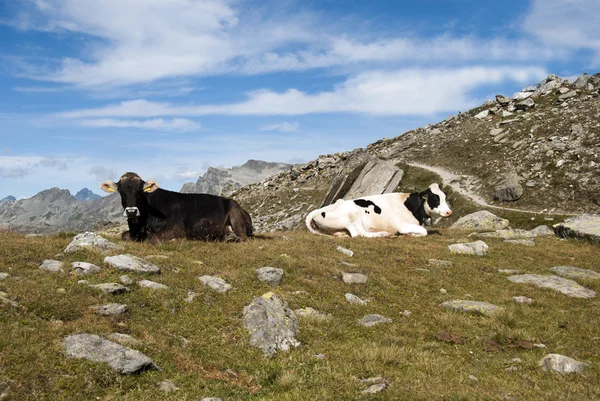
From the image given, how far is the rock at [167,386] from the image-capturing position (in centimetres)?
731

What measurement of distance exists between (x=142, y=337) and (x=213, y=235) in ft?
32.3

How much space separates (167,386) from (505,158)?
187 feet

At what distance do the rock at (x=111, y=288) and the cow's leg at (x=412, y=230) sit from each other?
1548 centimetres

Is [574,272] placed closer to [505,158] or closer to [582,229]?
[582,229]

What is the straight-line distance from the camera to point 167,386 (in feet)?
24.2

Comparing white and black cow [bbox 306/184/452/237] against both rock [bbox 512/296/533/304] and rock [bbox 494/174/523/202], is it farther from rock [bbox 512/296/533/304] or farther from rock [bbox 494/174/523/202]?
rock [bbox 494/174/523/202]

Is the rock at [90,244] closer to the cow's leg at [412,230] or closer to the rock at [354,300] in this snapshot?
the rock at [354,300]

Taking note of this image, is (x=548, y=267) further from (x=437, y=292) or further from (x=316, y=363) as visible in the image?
(x=316, y=363)

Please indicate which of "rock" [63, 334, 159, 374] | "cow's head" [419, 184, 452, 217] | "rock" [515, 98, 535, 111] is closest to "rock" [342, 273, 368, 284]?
"rock" [63, 334, 159, 374]

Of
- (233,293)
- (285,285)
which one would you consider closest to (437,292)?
(285,285)

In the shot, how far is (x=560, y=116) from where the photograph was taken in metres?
62.0

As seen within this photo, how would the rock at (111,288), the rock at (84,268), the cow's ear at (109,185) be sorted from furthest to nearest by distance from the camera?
the cow's ear at (109,185)
the rock at (84,268)
the rock at (111,288)

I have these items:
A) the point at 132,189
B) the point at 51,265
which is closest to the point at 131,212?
the point at 132,189

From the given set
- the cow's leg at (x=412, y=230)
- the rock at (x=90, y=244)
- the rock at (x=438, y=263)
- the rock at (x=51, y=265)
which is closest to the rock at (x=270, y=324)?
the rock at (x=51, y=265)
